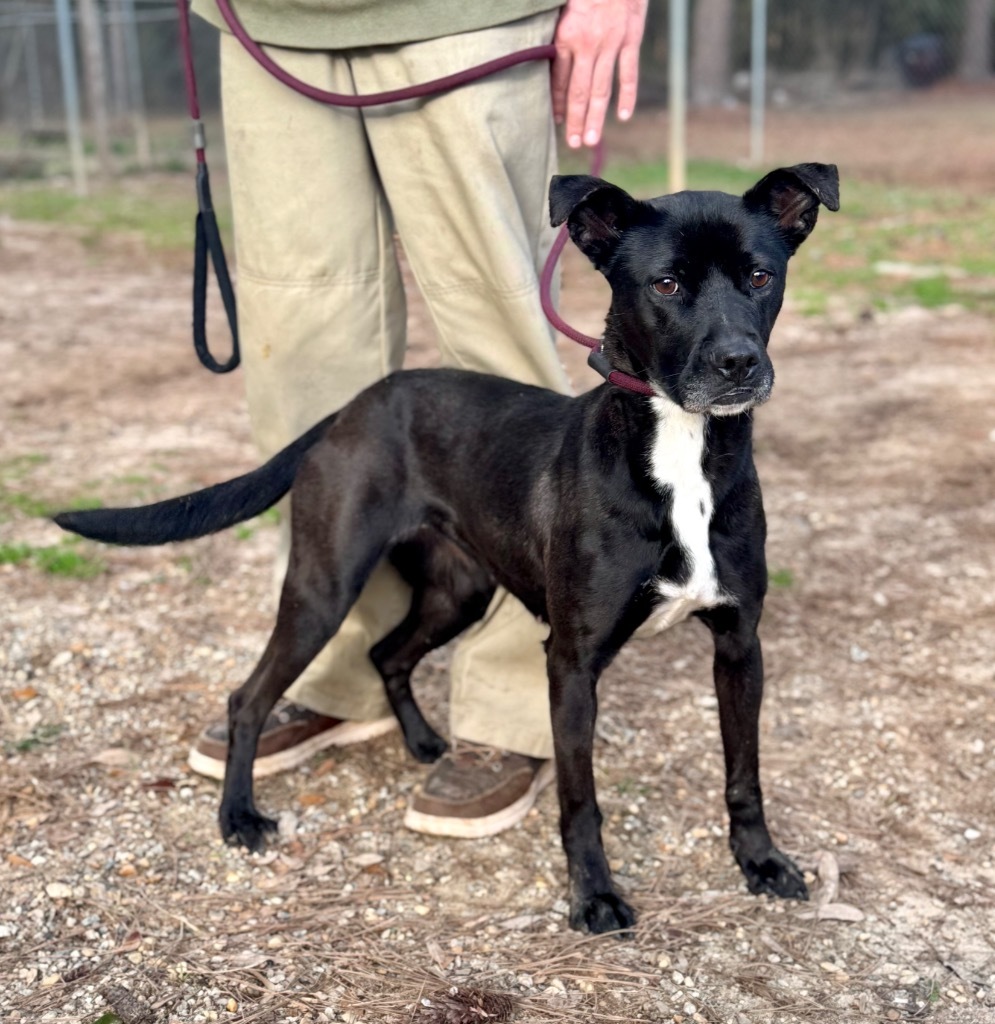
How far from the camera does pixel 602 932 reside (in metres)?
2.75

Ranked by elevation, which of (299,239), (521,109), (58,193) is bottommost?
(58,193)

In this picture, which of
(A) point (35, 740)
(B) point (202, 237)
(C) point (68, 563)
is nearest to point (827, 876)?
(A) point (35, 740)

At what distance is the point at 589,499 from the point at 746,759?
0.71 m

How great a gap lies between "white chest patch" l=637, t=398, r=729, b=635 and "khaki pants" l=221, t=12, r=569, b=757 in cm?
59

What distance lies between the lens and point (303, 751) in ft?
11.4

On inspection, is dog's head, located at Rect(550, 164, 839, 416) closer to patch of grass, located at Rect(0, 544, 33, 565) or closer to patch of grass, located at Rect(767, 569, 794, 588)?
patch of grass, located at Rect(767, 569, 794, 588)

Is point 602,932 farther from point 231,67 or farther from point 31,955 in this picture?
point 231,67

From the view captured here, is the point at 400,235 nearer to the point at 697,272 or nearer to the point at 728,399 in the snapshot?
the point at 697,272

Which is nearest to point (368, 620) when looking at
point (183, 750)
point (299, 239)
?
point (183, 750)

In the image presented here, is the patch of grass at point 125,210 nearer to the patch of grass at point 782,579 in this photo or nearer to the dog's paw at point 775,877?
the patch of grass at point 782,579

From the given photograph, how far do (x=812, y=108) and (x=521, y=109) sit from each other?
20.7 meters

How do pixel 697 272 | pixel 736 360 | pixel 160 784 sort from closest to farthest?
pixel 736 360 < pixel 697 272 < pixel 160 784

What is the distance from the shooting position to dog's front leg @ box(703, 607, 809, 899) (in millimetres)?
2844

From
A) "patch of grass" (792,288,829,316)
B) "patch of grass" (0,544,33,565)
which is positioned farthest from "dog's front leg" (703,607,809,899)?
"patch of grass" (792,288,829,316)
